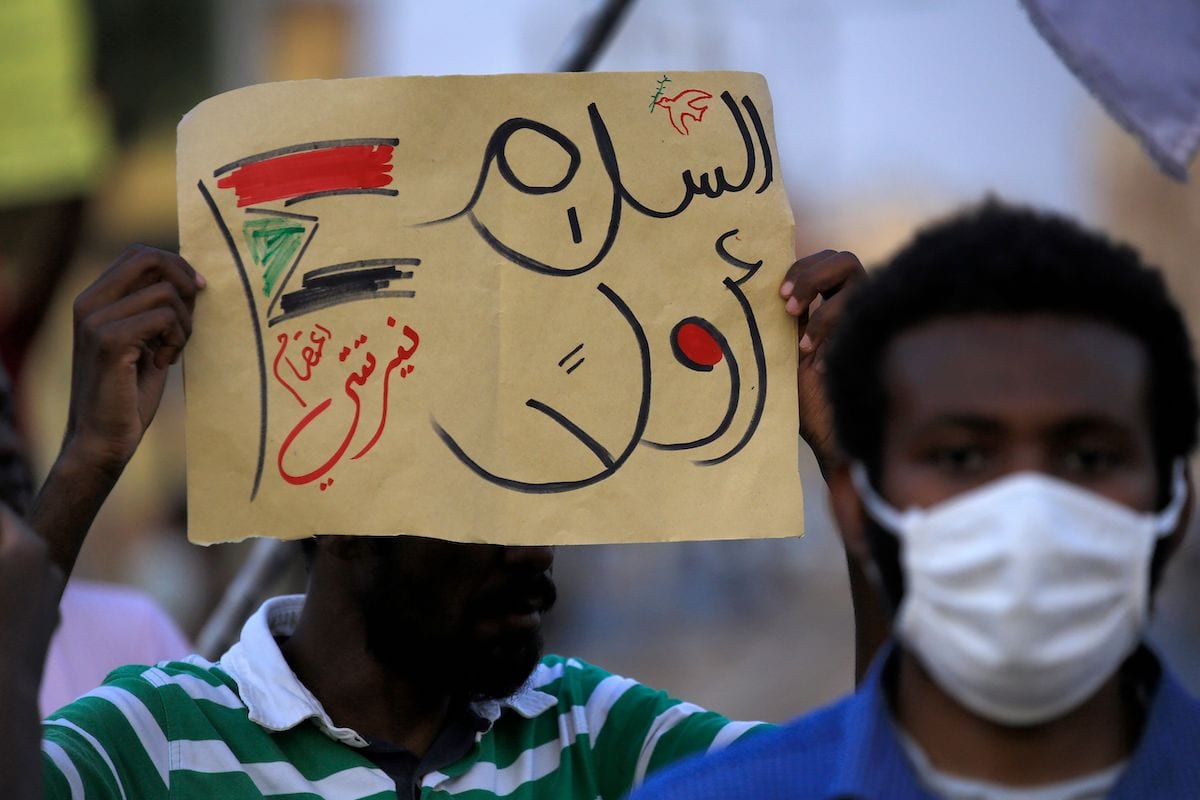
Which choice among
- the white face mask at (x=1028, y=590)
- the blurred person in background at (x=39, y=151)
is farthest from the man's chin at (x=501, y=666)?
the blurred person in background at (x=39, y=151)

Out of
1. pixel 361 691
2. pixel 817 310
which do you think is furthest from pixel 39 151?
pixel 817 310

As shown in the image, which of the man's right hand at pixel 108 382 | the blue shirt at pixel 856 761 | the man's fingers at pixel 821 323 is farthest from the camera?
the man's fingers at pixel 821 323

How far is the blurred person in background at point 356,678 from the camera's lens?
2.29 m

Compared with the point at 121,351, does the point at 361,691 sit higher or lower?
lower

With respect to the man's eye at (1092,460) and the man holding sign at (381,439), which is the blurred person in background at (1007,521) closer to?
the man's eye at (1092,460)

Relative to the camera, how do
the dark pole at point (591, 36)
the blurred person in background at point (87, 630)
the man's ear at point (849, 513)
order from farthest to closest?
the blurred person in background at point (87, 630), the dark pole at point (591, 36), the man's ear at point (849, 513)

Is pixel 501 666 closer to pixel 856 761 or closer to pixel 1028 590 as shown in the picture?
pixel 856 761

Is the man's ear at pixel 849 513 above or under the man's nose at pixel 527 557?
above

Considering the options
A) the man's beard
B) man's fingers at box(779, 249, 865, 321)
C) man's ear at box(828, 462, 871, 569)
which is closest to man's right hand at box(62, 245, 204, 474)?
the man's beard

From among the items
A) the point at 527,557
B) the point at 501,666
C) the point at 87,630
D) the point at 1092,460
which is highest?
the point at 1092,460

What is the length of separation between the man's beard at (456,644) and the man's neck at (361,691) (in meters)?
0.02

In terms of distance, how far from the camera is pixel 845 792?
1688 mm

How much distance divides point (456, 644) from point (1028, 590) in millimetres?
1171

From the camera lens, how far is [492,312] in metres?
2.40
